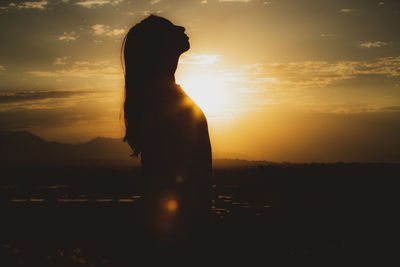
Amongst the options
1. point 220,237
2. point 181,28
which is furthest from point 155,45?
point 220,237

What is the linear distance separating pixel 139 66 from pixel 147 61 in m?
0.08

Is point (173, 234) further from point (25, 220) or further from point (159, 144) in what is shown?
point (25, 220)

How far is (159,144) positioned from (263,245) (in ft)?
74.9

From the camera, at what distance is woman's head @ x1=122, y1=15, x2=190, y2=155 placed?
2730mm

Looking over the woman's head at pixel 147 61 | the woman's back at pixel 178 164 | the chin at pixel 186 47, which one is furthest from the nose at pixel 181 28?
the woman's back at pixel 178 164

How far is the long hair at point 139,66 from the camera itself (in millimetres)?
2748

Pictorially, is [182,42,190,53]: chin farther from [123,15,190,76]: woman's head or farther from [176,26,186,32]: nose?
[176,26,186,32]: nose

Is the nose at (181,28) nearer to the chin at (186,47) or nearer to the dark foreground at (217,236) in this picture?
the chin at (186,47)

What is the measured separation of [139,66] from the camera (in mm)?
2809

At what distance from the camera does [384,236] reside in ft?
86.9

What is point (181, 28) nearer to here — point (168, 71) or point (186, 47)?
point (186, 47)

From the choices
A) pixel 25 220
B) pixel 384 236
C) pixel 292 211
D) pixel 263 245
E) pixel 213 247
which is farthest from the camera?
pixel 292 211

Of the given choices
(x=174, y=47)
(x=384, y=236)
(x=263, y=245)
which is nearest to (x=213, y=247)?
(x=174, y=47)

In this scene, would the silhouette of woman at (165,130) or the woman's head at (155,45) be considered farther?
the woman's head at (155,45)
